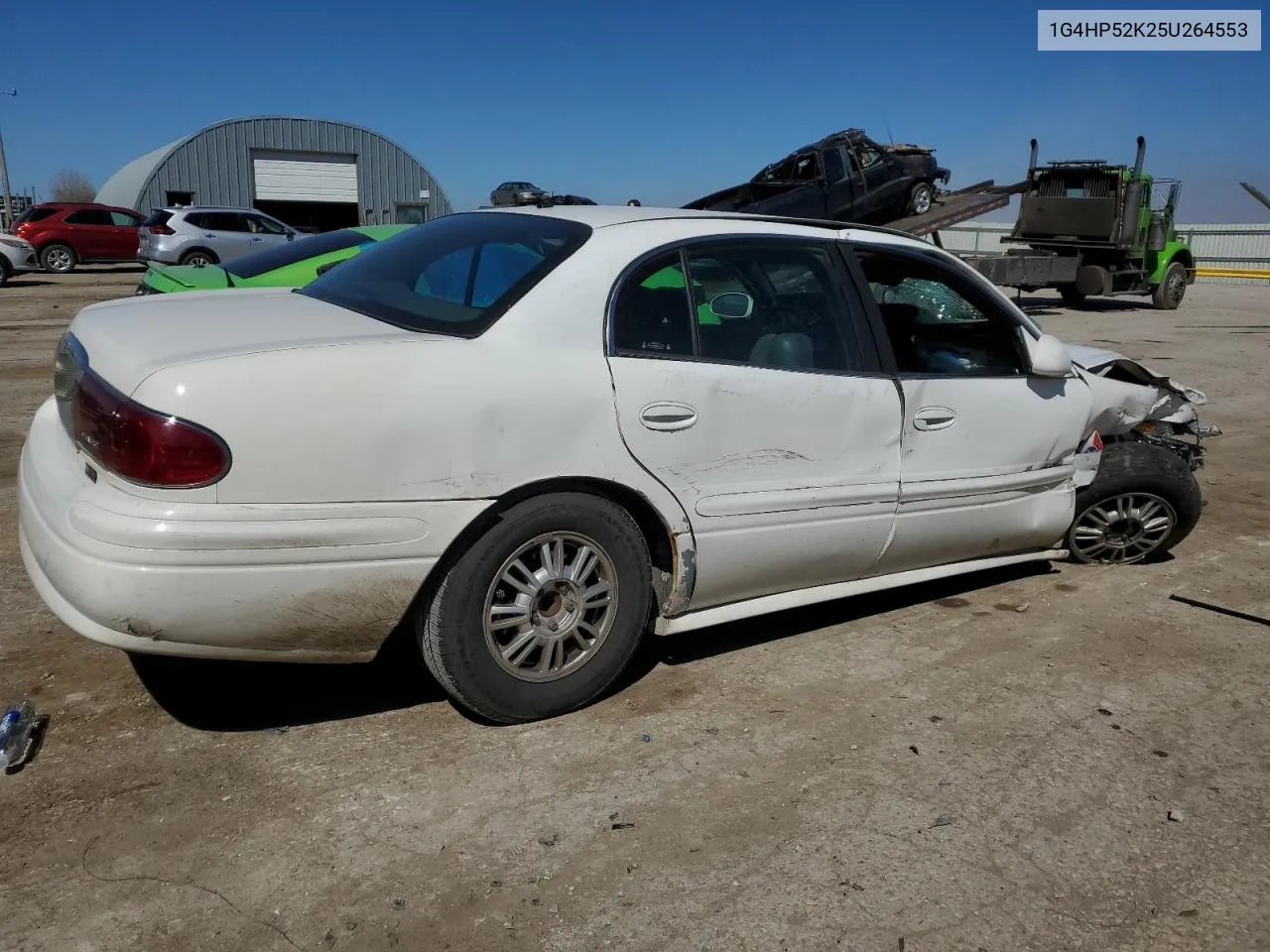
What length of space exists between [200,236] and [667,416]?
21.8m

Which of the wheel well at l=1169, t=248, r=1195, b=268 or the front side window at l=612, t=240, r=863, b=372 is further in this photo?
the wheel well at l=1169, t=248, r=1195, b=268

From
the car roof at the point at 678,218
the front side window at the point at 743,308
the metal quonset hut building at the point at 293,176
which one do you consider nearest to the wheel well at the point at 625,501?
the front side window at the point at 743,308

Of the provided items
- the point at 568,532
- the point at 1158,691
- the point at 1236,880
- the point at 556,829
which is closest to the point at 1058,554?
the point at 1158,691

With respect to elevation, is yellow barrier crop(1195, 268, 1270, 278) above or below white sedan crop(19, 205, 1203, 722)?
above

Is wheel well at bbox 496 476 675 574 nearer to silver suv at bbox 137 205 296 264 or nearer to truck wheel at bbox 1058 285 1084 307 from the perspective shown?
Result: truck wheel at bbox 1058 285 1084 307

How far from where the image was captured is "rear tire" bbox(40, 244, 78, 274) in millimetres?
25875

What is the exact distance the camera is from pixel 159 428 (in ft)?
8.64

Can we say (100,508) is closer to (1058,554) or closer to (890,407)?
(890,407)

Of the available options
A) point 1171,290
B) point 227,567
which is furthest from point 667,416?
point 1171,290

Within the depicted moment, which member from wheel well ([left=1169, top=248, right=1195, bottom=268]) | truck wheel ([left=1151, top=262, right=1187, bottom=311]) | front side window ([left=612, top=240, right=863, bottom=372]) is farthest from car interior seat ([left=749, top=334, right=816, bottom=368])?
wheel well ([left=1169, top=248, right=1195, bottom=268])

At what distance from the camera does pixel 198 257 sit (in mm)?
22328

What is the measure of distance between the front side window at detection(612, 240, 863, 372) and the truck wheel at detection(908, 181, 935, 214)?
14.8 metres

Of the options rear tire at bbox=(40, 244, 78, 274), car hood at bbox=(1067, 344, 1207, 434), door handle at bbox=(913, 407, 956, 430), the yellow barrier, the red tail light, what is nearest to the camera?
the red tail light

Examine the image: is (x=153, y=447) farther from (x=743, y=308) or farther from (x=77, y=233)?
(x=77, y=233)
